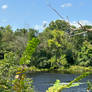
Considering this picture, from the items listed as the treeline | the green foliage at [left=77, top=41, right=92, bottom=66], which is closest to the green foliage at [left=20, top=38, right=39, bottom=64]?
the treeline

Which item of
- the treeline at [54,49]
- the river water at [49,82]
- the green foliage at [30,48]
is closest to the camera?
the green foliage at [30,48]

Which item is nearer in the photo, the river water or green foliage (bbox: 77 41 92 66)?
the river water

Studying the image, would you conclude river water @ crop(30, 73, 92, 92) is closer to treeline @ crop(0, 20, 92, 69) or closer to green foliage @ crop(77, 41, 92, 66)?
treeline @ crop(0, 20, 92, 69)

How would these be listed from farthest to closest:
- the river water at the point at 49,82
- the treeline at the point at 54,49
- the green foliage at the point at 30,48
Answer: the treeline at the point at 54,49
the river water at the point at 49,82
the green foliage at the point at 30,48

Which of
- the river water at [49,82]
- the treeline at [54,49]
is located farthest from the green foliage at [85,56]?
the river water at [49,82]

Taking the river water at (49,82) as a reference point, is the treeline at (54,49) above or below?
above

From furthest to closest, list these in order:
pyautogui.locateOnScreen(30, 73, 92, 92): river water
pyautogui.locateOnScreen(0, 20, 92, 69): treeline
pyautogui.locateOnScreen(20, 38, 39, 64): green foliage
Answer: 1. pyautogui.locateOnScreen(0, 20, 92, 69): treeline
2. pyautogui.locateOnScreen(30, 73, 92, 92): river water
3. pyautogui.locateOnScreen(20, 38, 39, 64): green foliage

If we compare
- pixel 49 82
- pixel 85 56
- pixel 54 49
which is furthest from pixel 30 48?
Answer: pixel 54 49

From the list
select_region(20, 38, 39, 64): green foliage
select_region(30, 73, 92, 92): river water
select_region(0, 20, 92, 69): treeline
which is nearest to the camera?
select_region(20, 38, 39, 64): green foliage

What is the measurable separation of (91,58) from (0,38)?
16489mm

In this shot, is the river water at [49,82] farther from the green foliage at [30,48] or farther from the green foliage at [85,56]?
the green foliage at [85,56]

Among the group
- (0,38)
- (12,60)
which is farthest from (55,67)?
(12,60)

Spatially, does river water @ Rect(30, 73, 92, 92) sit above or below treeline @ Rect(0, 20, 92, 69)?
below

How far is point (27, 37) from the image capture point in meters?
40.8
